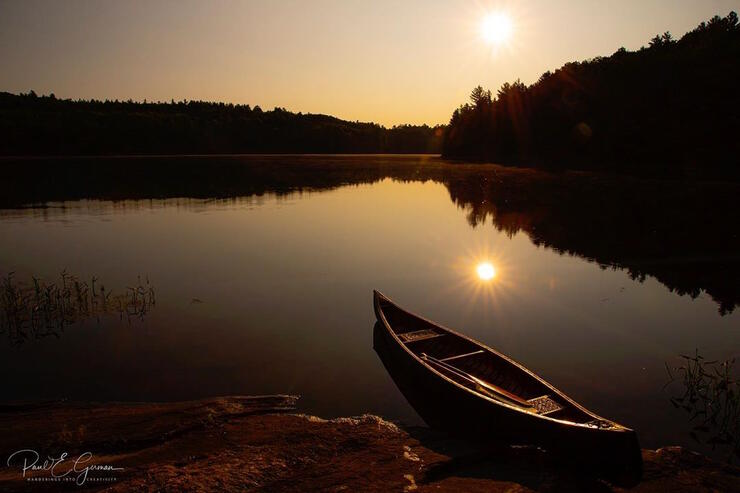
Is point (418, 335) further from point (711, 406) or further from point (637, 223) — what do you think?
point (637, 223)

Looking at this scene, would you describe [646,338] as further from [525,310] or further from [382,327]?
[382,327]

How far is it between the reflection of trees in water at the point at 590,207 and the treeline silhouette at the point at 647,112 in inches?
293

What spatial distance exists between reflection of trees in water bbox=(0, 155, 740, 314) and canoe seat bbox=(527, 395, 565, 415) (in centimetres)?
1092

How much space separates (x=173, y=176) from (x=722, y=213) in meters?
63.0

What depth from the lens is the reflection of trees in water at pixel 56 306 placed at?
13.4m

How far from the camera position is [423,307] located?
53.7ft

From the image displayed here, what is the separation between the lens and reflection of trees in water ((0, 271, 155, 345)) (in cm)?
1342

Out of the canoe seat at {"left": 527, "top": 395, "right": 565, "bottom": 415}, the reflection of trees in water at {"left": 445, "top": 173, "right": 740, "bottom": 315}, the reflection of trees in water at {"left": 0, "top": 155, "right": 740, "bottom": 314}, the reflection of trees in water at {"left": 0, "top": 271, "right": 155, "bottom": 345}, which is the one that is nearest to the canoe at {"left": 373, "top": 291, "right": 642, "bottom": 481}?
the canoe seat at {"left": 527, "top": 395, "right": 565, "bottom": 415}

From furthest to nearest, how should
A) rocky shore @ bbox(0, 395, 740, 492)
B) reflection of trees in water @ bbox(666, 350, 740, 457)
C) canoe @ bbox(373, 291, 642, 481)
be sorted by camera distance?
reflection of trees in water @ bbox(666, 350, 740, 457) < canoe @ bbox(373, 291, 642, 481) < rocky shore @ bbox(0, 395, 740, 492)

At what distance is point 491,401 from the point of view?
8.35m

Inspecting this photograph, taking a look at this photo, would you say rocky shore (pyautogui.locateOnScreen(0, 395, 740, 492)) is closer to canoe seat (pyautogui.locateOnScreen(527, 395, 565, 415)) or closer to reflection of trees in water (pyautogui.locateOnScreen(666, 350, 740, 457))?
canoe seat (pyautogui.locateOnScreen(527, 395, 565, 415))

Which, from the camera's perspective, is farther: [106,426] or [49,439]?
[106,426]

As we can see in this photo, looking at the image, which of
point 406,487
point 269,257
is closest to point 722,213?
point 269,257

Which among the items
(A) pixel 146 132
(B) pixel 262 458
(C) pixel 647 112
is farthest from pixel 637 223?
(A) pixel 146 132
